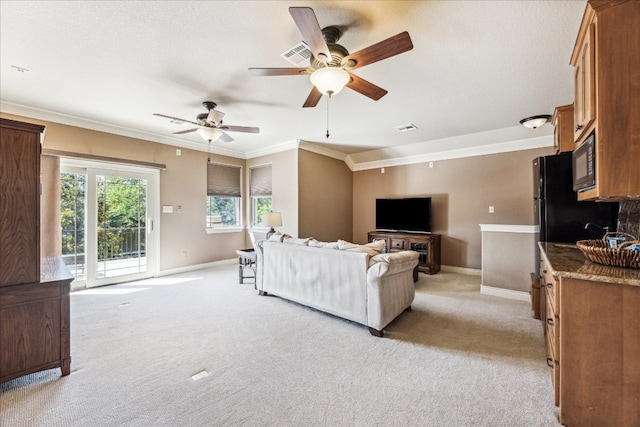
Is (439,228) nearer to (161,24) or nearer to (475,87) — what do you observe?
(475,87)

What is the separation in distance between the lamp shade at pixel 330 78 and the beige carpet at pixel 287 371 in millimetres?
2279

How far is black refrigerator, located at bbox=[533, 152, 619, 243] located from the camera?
8.88 ft

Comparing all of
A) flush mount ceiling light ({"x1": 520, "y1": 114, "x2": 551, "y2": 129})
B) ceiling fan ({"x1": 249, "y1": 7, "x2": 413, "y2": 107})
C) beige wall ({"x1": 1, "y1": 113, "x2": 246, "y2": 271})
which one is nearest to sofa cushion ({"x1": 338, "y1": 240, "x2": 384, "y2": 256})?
ceiling fan ({"x1": 249, "y1": 7, "x2": 413, "y2": 107})

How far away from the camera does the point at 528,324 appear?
2969 millimetres

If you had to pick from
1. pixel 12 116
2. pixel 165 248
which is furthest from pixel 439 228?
pixel 12 116

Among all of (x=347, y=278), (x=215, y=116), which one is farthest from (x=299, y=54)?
(x=347, y=278)

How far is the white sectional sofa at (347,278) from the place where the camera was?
276 centimetres

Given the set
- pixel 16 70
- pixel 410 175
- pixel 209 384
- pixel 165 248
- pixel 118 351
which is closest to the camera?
pixel 209 384

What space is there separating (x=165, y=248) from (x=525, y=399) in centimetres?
556

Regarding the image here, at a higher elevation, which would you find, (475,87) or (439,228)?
(475,87)

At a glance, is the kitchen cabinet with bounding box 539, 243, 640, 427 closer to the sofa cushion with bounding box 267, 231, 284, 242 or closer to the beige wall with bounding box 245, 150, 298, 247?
the sofa cushion with bounding box 267, 231, 284, 242

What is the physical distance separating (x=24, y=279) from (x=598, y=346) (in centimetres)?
371

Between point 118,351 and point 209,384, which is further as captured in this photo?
point 118,351

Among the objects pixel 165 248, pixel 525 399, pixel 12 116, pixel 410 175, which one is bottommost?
pixel 525 399
